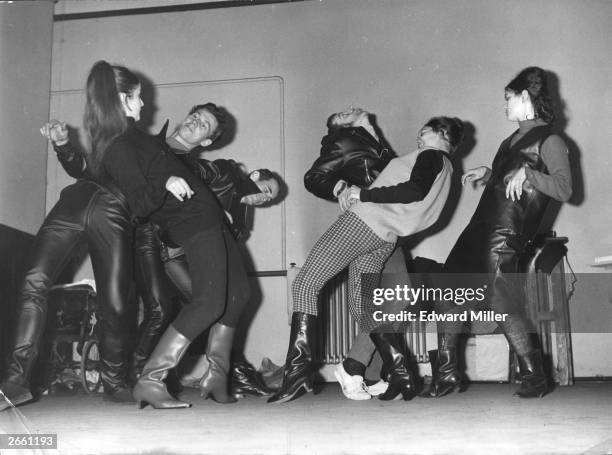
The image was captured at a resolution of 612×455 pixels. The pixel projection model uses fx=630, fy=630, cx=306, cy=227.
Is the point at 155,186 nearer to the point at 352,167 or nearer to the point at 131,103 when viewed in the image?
the point at 131,103

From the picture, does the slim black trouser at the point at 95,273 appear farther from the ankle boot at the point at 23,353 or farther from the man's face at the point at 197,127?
the man's face at the point at 197,127

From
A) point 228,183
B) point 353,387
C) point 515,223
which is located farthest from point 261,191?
→ point 515,223

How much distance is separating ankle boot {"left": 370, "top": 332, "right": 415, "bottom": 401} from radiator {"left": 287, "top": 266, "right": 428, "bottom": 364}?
0.79 m

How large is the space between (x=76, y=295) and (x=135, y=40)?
1.21m

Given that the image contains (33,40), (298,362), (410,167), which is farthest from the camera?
(33,40)

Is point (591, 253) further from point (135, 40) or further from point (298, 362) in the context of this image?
point (135, 40)

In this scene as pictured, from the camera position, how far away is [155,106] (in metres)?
2.98

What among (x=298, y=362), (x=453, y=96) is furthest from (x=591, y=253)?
(x=298, y=362)

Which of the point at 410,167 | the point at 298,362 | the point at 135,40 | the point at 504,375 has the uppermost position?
the point at 135,40

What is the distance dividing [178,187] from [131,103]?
37 cm

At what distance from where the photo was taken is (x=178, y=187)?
1.68 meters

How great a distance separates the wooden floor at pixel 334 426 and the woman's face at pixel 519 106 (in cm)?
90

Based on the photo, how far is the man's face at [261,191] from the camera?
2289 mm

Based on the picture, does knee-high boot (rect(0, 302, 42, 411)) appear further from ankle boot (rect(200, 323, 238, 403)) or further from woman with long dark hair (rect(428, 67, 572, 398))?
woman with long dark hair (rect(428, 67, 572, 398))
